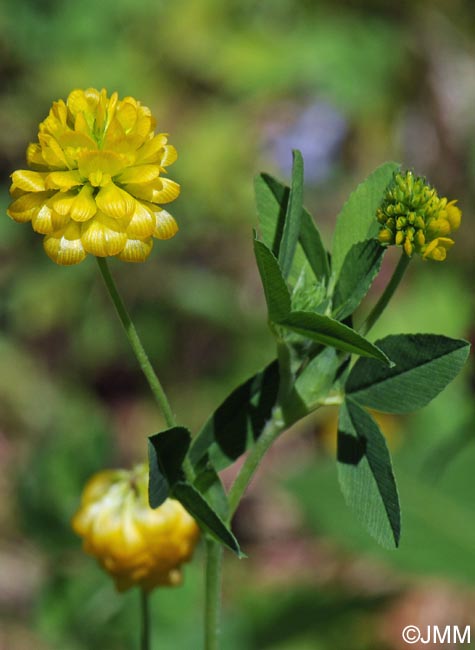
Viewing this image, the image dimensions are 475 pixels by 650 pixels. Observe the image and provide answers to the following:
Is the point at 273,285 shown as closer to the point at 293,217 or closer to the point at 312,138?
the point at 293,217

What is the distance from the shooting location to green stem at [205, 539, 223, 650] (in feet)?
3.06

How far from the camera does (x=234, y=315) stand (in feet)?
9.70

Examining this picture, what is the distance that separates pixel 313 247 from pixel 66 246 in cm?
29

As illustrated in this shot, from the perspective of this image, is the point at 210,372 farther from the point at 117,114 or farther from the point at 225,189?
the point at 117,114

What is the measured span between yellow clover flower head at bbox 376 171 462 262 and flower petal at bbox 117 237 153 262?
0.21m

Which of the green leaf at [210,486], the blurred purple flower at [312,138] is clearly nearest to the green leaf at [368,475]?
the green leaf at [210,486]

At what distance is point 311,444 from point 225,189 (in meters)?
0.92

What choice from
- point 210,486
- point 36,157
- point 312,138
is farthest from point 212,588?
point 312,138

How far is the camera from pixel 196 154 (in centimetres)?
319

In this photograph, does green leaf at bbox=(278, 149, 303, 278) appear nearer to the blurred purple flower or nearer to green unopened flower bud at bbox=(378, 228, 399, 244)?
green unopened flower bud at bbox=(378, 228, 399, 244)

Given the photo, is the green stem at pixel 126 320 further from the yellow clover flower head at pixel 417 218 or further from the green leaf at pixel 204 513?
the yellow clover flower head at pixel 417 218

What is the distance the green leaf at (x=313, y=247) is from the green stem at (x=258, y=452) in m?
0.16

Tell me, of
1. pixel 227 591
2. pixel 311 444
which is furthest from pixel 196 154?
pixel 227 591

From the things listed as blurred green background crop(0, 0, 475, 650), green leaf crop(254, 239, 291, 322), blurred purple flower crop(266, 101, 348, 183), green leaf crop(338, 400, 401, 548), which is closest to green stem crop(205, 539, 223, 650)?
green leaf crop(338, 400, 401, 548)
